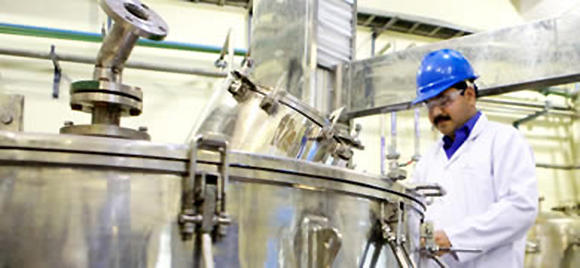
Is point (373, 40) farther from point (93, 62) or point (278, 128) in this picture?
point (278, 128)

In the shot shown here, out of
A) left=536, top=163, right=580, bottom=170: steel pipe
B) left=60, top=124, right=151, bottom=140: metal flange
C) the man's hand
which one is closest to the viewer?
left=60, top=124, right=151, bottom=140: metal flange

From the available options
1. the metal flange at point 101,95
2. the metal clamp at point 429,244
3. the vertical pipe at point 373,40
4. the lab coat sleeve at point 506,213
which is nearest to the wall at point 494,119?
the vertical pipe at point 373,40

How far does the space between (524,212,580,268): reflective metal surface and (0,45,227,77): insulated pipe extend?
7.55ft

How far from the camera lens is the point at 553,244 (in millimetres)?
4242

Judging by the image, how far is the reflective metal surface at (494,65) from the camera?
2.78 m

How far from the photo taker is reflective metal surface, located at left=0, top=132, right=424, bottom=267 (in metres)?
0.97

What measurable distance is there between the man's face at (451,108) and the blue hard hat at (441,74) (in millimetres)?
27

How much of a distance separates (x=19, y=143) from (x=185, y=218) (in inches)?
10.9

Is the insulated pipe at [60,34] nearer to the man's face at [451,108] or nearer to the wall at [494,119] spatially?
the wall at [494,119]

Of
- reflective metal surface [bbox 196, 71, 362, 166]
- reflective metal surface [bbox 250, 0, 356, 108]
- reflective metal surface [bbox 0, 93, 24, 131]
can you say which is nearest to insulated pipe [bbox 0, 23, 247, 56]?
reflective metal surface [bbox 250, 0, 356, 108]

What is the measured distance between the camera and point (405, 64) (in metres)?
3.24

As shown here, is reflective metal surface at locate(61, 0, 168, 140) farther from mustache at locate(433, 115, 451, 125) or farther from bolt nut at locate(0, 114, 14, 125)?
mustache at locate(433, 115, 451, 125)

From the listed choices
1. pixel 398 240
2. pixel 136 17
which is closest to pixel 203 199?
pixel 136 17

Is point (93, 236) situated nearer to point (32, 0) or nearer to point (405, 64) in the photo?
point (405, 64)
